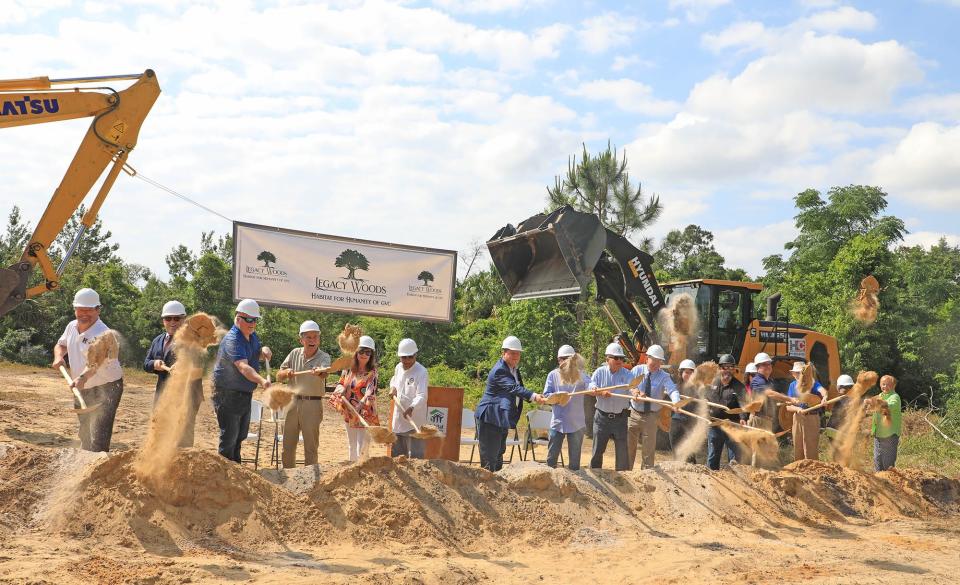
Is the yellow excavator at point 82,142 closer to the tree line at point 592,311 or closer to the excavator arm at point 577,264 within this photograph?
the excavator arm at point 577,264

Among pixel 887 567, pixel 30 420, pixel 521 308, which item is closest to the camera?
pixel 887 567

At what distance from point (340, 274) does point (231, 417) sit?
5001mm

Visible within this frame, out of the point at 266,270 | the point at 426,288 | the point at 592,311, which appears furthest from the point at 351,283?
the point at 592,311

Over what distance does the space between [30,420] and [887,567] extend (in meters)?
13.3

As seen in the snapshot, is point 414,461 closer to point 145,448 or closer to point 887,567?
point 145,448

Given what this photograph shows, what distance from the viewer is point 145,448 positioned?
23.8 feet

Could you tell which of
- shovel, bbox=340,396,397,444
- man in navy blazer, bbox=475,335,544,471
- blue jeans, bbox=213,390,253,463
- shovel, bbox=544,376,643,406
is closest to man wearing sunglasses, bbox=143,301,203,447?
blue jeans, bbox=213,390,253,463

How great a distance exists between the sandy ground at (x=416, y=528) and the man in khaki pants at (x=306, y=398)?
2.06ft

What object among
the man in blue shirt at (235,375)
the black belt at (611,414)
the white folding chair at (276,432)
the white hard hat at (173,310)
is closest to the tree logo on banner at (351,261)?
the white folding chair at (276,432)

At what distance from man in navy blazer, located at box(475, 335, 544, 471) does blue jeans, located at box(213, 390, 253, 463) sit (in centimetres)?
240

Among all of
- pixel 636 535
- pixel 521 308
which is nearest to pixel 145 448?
pixel 636 535

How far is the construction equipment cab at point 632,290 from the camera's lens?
1195cm

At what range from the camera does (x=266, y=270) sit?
39.4 feet

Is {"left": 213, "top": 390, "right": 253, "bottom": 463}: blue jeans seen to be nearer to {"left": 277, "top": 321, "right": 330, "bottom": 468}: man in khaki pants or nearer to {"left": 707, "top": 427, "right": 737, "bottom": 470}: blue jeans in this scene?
{"left": 277, "top": 321, "right": 330, "bottom": 468}: man in khaki pants
